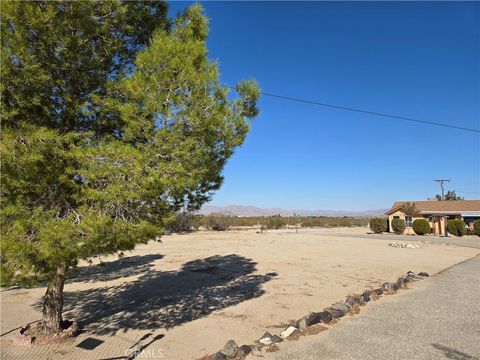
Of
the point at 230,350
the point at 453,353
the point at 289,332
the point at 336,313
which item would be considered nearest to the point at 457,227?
the point at 336,313

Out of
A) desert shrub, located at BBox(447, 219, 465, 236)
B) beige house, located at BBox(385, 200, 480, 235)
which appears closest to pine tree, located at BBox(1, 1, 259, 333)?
desert shrub, located at BBox(447, 219, 465, 236)

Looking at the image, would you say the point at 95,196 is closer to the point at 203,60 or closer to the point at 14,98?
the point at 14,98

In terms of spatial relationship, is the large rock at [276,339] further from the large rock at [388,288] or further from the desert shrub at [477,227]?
the desert shrub at [477,227]

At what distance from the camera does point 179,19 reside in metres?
5.52

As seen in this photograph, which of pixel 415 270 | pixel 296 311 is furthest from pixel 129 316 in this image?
pixel 415 270

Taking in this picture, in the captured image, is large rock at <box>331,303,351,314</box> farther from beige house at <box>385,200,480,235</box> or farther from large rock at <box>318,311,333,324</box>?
beige house at <box>385,200,480,235</box>

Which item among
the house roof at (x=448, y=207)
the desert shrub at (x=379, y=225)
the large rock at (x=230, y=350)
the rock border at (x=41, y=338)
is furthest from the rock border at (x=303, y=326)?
the house roof at (x=448, y=207)

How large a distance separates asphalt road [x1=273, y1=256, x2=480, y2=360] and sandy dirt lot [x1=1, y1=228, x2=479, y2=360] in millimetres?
1023

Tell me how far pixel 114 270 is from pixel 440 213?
34.1 m

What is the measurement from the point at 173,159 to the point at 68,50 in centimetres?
192

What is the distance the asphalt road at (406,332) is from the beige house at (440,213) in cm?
2827

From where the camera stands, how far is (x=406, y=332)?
5.66 meters

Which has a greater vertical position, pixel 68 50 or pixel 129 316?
pixel 68 50

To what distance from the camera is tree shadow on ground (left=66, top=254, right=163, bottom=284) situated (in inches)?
429
